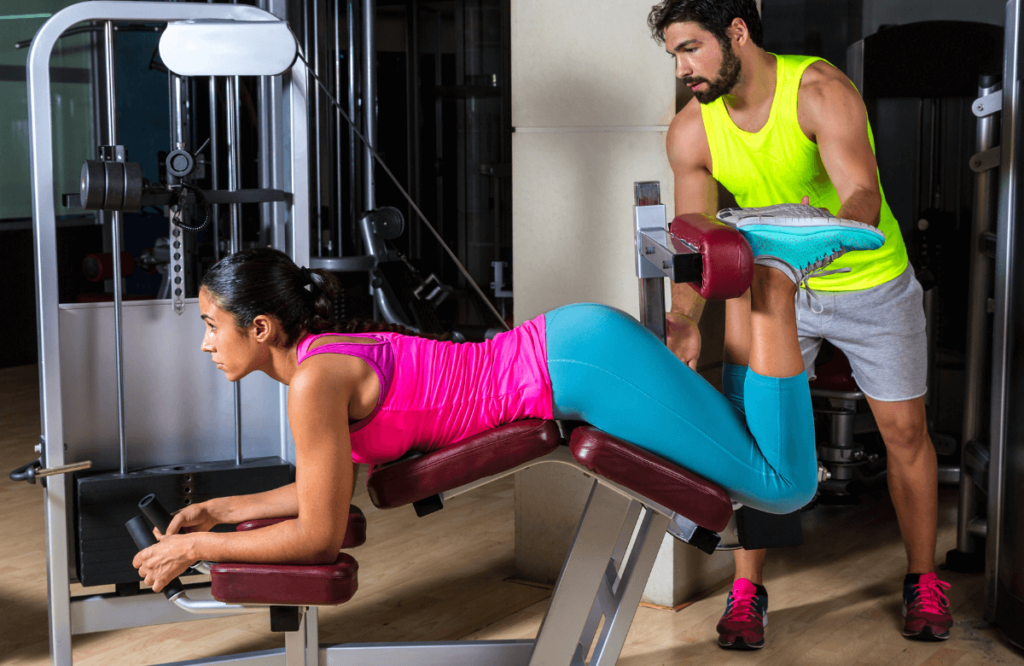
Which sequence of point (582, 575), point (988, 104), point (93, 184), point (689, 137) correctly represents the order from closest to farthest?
1. point (582, 575)
2. point (93, 184)
3. point (689, 137)
4. point (988, 104)

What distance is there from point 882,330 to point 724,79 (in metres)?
0.61

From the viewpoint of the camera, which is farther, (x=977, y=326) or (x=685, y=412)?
(x=977, y=326)

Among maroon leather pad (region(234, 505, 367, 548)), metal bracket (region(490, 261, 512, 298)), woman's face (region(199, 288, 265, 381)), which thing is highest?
woman's face (region(199, 288, 265, 381))

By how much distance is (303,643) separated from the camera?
158 centimetres

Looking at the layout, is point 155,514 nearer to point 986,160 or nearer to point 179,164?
point 179,164

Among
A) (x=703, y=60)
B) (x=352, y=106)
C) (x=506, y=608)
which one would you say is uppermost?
(x=352, y=106)

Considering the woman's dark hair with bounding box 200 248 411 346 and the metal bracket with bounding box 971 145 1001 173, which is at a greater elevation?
the metal bracket with bounding box 971 145 1001 173

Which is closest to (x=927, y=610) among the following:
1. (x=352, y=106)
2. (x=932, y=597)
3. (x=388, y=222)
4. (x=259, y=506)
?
(x=932, y=597)

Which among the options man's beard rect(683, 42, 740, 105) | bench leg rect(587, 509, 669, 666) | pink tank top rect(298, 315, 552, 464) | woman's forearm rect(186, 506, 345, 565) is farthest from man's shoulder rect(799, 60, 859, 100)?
woman's forearm rect(186, 506, 345, 565)

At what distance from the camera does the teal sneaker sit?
4.59ft

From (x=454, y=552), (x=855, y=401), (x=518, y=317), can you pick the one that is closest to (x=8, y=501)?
(x=454, y=552)

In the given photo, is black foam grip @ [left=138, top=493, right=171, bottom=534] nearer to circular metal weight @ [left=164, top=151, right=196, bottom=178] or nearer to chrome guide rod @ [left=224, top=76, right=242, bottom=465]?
chrome guide rod @ [left=224, top=76, right=242, bottom=465]

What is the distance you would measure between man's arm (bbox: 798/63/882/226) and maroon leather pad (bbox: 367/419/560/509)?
2.70 feet

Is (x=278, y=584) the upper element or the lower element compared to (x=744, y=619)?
upper
